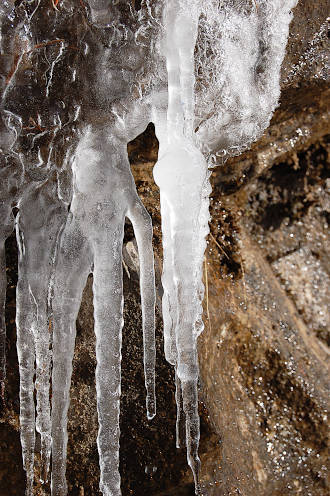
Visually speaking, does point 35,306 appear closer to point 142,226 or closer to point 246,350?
point 142,226

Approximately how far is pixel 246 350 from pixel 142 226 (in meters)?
0.81

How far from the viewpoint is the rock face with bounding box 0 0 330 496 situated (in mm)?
1815

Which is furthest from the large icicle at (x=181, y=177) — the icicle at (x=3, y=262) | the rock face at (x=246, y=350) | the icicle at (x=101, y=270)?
the icicle at (x=3, y=262)

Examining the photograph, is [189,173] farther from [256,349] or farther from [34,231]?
[256,349]

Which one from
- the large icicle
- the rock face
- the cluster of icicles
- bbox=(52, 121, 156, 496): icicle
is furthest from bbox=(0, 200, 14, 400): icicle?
the large icicle

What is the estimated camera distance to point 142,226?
5.18ft

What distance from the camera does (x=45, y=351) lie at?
5.66 feet

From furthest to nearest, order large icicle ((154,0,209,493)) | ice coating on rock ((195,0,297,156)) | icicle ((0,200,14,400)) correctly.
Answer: icicle ((0,200,14,400)), ice coating on rock ((195,0,297,156)), large icicle ((154,0,209,493))


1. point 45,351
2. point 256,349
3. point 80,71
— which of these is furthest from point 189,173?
point 256,349

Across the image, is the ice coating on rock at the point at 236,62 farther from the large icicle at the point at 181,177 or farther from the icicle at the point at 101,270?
the icicle at the point at 101,270

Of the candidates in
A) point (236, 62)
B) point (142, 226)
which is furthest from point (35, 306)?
point (236, 62)

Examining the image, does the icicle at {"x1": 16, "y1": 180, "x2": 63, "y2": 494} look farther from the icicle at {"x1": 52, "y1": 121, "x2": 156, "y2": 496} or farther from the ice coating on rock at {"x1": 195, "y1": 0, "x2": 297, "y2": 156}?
the ice coating on rock at {"x1": 195, "y1": 0, "x2": 297, "y2": 156}

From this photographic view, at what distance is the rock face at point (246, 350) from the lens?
5.96 ft

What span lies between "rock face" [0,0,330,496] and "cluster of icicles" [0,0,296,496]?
4.5 inches
